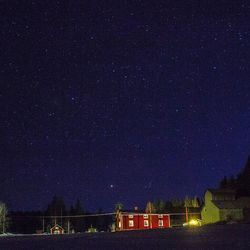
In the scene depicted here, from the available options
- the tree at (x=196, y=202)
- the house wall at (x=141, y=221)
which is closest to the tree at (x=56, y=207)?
the tree at (x=196, y=202)

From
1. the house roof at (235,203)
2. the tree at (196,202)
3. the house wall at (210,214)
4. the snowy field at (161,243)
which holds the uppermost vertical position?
the tree at (196,202)

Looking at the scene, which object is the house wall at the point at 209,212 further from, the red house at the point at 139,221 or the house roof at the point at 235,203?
the red house at the point at 139,221

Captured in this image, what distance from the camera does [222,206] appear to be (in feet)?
213

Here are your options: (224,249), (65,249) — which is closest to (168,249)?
(224,249)

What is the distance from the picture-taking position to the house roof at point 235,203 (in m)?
64.9

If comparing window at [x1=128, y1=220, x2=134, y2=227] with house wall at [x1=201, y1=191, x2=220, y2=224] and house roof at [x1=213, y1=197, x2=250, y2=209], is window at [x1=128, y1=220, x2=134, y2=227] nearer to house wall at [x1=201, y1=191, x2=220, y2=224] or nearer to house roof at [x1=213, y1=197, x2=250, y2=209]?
house wall at [x1=201, y1=191, x2=220, y2=224]

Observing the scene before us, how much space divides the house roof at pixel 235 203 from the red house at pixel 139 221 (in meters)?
8.72

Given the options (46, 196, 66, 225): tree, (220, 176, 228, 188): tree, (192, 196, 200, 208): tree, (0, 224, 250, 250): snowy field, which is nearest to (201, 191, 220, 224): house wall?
(220, 176, 228, 188): tree

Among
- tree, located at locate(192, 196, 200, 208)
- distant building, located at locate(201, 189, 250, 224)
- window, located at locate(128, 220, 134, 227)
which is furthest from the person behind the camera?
tree, located at locate(192, 196, 200, 208)

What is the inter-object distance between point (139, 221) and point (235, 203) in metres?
15.0

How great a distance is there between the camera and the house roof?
64.9m

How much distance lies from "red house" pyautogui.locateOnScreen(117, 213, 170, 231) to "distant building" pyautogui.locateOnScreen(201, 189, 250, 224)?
6.76 metres

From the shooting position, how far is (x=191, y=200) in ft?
452

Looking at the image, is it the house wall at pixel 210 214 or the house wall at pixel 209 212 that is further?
the house wall at pixel 209 212
